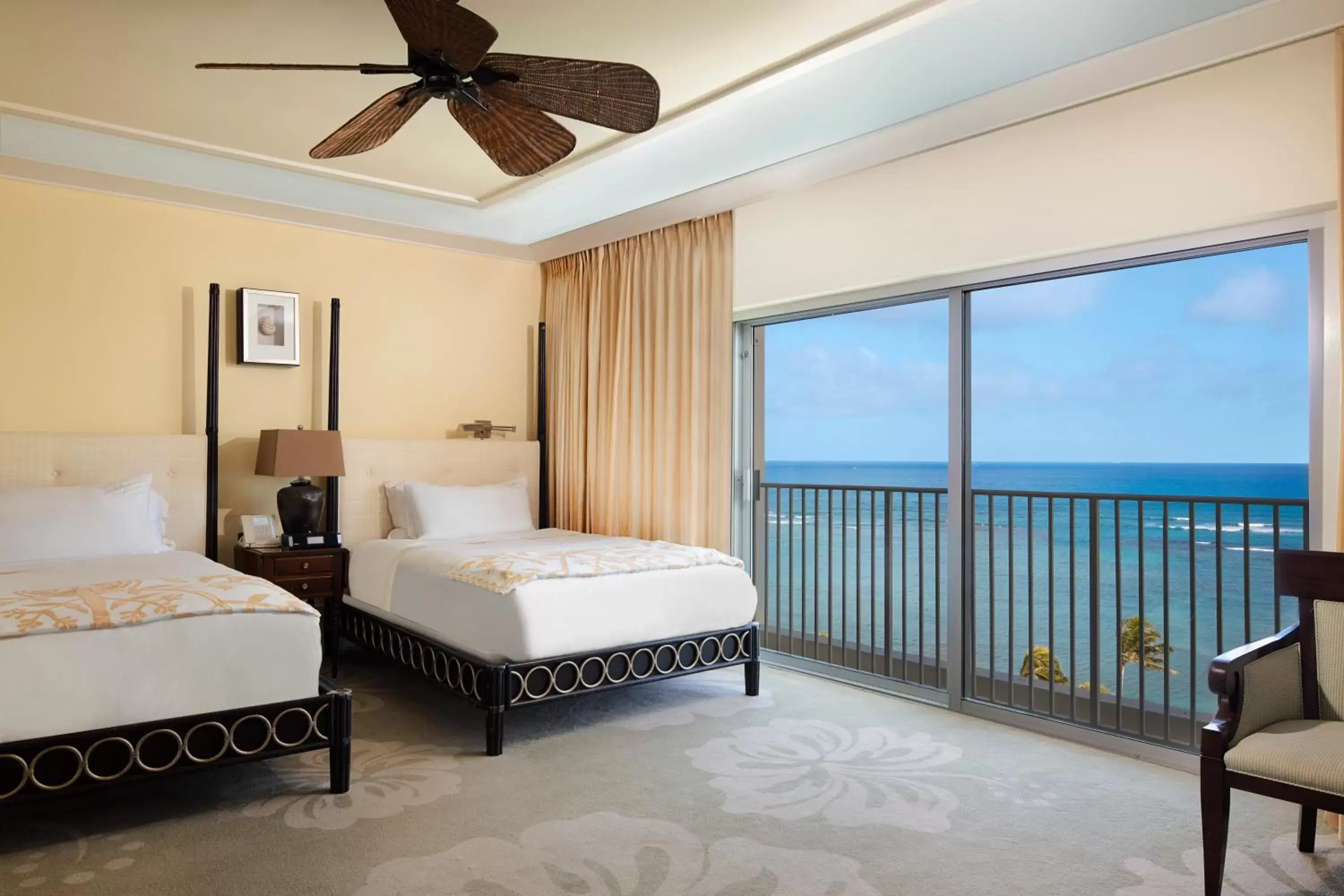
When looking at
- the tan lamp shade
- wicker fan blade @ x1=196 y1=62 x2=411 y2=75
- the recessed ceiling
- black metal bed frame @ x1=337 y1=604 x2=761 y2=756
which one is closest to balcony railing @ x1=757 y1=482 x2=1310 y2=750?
black metal bed frame @ x1=337 y1=604 x2=761 y2=756

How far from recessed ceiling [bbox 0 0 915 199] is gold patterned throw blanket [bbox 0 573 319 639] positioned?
1.89 metres

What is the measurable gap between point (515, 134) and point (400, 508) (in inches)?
109

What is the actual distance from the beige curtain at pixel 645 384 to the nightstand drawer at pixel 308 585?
5.33ft

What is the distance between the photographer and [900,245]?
13.4 feet

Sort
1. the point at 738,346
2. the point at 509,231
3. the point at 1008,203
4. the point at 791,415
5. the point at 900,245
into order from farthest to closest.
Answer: the point at 791,415 → the point at 509,231 → the point at 738,346 → the point at 900,245 → the point at 1008,203

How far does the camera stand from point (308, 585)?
457cm

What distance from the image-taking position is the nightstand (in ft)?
14.6

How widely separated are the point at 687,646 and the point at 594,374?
2.29 meters

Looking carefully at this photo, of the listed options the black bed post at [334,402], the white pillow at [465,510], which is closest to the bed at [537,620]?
the white pillow at [465,510]

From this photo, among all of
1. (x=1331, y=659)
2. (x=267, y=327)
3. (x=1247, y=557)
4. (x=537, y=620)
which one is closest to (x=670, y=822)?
(x=537, y=620)

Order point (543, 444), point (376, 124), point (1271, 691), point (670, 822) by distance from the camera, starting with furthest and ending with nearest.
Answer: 1. point (543, 444)
2. point (376, 124)
3. point (670, 822)
4. point (1271, 691)

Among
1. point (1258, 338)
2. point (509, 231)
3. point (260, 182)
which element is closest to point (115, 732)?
point (260, 182)

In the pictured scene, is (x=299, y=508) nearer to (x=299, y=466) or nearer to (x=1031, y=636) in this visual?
(x=299, y=466)

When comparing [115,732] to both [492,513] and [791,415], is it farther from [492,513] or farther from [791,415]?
[791,415]
